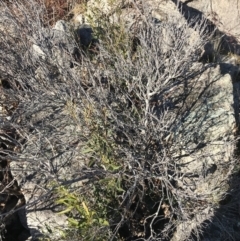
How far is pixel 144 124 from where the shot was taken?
308 centimetres

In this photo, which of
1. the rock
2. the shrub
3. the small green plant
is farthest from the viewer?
the rock

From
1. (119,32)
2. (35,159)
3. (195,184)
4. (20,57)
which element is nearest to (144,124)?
(195,184)

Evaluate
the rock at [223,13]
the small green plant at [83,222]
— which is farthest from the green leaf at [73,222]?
the rock at [223,13]

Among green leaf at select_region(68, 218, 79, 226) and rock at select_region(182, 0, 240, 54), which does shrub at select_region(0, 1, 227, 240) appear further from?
rock at select_region(182, 0, 240, 54)

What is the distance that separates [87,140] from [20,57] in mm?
1190

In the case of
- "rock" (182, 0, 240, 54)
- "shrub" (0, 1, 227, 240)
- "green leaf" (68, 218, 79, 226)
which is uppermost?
"rock" (182, 0, 240, 54)

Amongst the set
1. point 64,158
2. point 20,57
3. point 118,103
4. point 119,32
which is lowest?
point 64,158

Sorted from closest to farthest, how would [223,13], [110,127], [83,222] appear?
[83,222] < [110,127] < [223,13]

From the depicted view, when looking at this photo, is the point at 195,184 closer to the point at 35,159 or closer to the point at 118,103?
the point at 118,103

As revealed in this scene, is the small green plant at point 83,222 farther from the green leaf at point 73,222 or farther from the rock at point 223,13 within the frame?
the rock at point 223,13

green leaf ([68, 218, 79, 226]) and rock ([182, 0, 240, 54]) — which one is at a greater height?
rock ([182, 0, 240, 54])

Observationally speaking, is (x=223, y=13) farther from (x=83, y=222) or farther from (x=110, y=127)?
(x=83, y=222)

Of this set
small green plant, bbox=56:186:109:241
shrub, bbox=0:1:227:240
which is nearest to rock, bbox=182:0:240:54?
shrub, bbox=0:1:227:240

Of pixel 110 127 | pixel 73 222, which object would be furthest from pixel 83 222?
pixel 110 127
